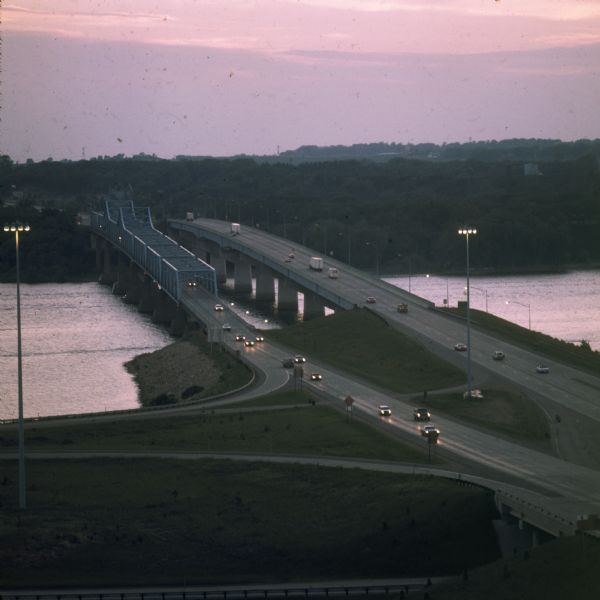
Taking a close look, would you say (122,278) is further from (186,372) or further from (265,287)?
(186,372)

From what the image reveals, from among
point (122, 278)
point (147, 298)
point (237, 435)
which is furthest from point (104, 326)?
point (237, 435)

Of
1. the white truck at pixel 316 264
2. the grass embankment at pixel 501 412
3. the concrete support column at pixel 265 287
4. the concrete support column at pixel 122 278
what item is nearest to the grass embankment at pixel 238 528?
the grass embankment at pixel 501 412

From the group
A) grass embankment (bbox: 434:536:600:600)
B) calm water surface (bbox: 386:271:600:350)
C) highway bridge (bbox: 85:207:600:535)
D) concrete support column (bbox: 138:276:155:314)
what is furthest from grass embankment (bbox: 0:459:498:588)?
concrete support column (bbox: 138:276:155:314)

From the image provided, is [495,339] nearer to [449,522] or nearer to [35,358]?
[35,358]

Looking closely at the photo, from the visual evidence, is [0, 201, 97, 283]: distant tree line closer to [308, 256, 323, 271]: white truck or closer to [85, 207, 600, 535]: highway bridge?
[85, 207, 600, 535]: highway bridge

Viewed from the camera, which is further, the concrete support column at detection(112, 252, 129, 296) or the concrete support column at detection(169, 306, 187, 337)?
the concrete support column at detection(112, 252, 129, 296)

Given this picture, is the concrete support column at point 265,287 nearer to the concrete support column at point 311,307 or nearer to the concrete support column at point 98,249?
the concrete support column at point 311,307
